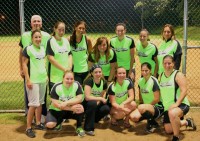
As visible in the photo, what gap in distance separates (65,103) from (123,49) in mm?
1730

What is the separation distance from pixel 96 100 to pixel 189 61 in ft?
32.9

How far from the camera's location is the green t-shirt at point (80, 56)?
265 inches

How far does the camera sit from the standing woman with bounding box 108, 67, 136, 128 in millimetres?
6406

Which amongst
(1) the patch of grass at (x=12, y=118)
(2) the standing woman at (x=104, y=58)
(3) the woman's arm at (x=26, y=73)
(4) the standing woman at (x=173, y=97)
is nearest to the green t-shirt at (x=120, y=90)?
(2) the standing woman at (x=104, y=58)

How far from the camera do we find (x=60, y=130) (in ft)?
21.5

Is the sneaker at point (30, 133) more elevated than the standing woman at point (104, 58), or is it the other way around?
the standing woman at point (104, 58)

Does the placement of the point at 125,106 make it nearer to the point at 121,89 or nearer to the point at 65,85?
the point at 121,89

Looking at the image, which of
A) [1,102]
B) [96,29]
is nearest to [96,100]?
[1,102]

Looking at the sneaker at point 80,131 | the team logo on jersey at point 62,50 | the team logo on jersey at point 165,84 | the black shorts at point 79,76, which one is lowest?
the sneaker at point 80,131

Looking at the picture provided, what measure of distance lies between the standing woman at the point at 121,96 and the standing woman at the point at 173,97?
64cm

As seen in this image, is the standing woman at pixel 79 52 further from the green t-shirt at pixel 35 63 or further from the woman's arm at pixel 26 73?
the woman's arm at pixel 26 73

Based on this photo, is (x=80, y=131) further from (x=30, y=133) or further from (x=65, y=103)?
(x=30, y=133)

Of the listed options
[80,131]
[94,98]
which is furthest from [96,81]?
[80,131]

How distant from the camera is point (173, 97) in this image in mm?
6020
